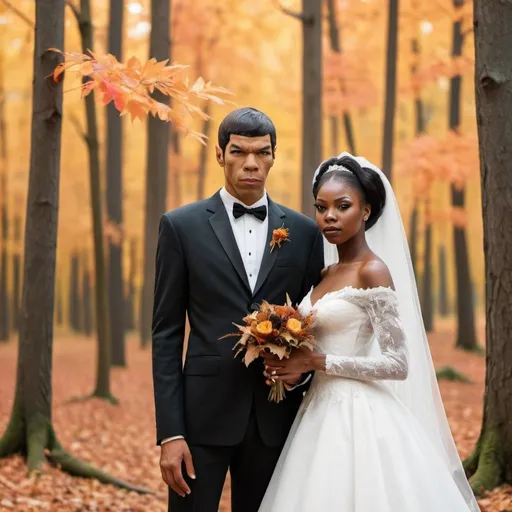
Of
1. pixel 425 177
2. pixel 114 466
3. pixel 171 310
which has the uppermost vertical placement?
pixel 425 177

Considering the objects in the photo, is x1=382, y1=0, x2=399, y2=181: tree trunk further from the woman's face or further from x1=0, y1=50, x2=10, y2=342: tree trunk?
x1=0, y1=50, x2=10, y2=342: tree trunk

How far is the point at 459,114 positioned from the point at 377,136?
6.26 meters

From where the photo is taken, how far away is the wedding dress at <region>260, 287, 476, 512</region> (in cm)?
344

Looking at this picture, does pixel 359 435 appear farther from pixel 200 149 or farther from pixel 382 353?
pixel 200 149

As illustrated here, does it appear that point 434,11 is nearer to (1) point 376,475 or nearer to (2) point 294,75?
(2) point 294,75

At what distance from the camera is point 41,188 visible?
21.8ft

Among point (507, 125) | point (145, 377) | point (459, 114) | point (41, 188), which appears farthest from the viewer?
point (459, 114)

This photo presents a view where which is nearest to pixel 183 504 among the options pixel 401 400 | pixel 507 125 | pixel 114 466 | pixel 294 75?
pixel 401 400

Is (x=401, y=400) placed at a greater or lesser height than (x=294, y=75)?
lesser

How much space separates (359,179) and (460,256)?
12.6 metres

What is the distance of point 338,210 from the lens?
147 inches

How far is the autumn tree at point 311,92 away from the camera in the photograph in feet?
33.3

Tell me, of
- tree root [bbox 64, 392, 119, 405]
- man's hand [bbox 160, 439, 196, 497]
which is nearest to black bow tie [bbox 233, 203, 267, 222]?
man's hand [bbox 160, 439, 196, 497]

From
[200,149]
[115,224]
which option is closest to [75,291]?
[200,149]
